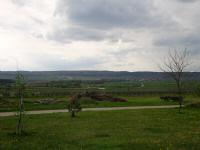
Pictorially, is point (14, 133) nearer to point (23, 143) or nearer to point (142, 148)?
point (23, 143)

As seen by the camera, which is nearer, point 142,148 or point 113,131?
point 142,148

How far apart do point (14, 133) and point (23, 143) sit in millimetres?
3892

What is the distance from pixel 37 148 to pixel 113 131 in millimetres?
6759

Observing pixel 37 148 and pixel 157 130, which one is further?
pixel 157 130

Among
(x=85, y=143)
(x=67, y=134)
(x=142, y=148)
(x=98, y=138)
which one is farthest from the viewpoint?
(x=67, y=134)

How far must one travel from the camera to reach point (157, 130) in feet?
70.2

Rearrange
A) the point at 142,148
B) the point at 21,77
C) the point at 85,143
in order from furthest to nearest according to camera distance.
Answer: the point at 21,77 < the point at 85,143 < the point at 142,148

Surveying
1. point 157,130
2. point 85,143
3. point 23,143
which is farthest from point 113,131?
point 23,143

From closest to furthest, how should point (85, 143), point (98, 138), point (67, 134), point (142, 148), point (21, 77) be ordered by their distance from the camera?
point (142, 148)
point (85, 143)
point (98, 138)
point (67, 134)
point (21, 77)

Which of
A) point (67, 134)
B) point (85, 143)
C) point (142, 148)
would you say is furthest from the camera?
point (67, 134)

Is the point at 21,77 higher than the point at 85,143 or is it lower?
higher

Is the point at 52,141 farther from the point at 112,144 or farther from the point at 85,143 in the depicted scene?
the point at 112,144

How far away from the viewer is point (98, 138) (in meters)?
17.9

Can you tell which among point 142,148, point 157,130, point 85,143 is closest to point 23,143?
point 85,143
